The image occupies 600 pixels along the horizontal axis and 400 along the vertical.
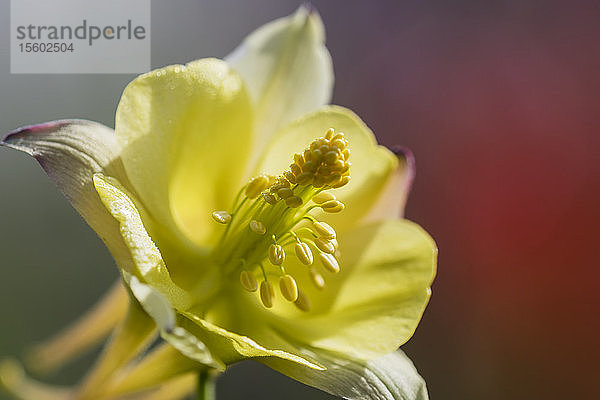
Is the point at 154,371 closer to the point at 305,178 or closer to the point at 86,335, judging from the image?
the point at 305,178

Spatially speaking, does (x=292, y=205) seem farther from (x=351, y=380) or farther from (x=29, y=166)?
(x=29, y=166)

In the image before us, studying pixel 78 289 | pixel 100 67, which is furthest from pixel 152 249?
pixel 78 289

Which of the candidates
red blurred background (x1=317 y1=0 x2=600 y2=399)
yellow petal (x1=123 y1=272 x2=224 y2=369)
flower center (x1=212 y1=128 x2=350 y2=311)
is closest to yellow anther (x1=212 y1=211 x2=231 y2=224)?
flower center (x1=212 y1=128 x2=350 y2=311)

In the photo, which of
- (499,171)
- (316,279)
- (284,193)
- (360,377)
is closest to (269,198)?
(284,193)

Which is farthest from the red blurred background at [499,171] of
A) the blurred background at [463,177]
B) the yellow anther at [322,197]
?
the yellow anther at [322,197]

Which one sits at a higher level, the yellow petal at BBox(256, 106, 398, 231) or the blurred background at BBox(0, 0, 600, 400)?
the yellow petal at BBox(256, 106, 398, 231)

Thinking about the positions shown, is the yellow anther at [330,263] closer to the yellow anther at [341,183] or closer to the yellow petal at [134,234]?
the yellow anther at [341,183]

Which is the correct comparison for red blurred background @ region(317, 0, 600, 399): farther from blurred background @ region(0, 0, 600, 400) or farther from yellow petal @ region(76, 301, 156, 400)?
yellow petal @ region(76, 301, 156, 400)
